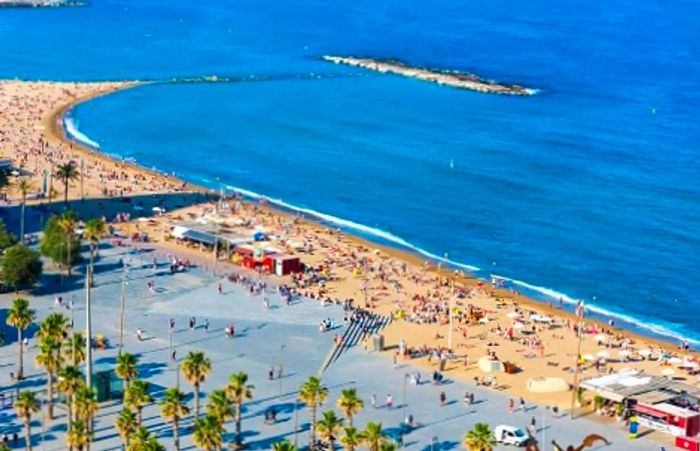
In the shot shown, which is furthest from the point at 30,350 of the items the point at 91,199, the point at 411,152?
the point at 411,152

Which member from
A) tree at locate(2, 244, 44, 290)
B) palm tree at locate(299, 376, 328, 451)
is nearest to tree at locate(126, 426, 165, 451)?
palm tree at locate(299, 376, 328, 451)

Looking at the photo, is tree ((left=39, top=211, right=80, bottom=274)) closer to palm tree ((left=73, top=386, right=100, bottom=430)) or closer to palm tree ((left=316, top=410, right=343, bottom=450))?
palm tree ((left=73, top=386, right=100, bottom=430))

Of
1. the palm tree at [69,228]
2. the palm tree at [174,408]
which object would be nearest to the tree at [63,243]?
the palm tree at [69,228]

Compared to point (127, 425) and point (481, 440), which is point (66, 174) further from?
point (481, 440)

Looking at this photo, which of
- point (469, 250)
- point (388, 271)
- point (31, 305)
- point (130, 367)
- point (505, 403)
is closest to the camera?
Result: point (130, 367)

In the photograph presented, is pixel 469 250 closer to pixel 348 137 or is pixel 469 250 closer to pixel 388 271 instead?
pixel 388 271

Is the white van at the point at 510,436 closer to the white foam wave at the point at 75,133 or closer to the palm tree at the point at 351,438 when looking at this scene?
the palm tree at the point at 351,438
